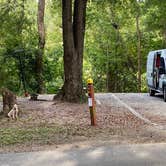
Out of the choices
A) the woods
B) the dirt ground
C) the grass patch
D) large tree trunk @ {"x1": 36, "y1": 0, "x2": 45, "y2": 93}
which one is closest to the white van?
the woods

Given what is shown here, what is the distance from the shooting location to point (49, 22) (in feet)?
154

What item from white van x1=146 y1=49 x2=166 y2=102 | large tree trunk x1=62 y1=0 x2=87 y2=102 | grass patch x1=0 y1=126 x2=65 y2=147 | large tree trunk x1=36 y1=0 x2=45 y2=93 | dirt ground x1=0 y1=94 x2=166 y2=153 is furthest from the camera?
large tree trunk x1=36 y1=0 x2=45 y2=93

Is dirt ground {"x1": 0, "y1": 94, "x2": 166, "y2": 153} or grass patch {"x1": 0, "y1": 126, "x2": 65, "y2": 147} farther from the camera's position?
grass patch {"x1": 0, "y1": 126, "x2": 65, "y2": 147}

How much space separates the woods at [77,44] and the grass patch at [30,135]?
19.8 ft

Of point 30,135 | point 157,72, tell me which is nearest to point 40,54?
point 157,72

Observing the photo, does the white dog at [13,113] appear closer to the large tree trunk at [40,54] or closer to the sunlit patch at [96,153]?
the sunlit patch at [96,153]

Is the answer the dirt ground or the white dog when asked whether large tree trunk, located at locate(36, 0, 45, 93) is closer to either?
the dirt ground

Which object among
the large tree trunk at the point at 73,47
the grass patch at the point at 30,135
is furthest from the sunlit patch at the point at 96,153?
the large tree trunk at the point at 73,47

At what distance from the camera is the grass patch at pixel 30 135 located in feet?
32.9

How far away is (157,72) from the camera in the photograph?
22391 millimetres

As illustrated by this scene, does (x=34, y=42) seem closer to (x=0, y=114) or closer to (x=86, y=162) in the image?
(x=0, y=114)

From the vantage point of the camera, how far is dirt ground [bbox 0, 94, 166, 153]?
9852 mm

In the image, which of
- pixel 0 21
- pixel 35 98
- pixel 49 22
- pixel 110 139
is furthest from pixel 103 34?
pixel 110 139

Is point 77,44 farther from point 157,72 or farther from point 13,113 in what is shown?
point 157,72
